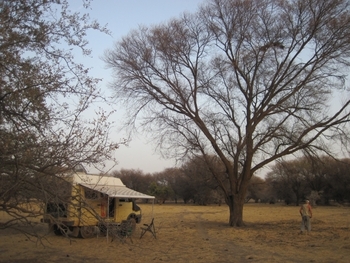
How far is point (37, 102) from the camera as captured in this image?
802 centimetres

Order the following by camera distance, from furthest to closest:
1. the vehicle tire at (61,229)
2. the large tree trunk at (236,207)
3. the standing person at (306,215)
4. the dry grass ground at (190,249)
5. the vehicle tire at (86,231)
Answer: the large tree trunk at (236,207) → the standing person at (306,215) → the vehicle tire at (86,231) → the dry grass ground at (190,249) → the vehicle tire at (61,229)

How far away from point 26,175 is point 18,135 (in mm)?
794

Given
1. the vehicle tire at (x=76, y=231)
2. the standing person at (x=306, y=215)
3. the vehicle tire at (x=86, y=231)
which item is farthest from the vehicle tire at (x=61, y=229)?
the standing person at (x=306, y=215)

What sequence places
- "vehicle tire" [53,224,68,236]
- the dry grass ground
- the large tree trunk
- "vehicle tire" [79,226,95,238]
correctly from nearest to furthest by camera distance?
"vehicle tire" [53,224,68,236], the dry grass ground, "vehicle tire" [79,226,95,238], the large tree trunk

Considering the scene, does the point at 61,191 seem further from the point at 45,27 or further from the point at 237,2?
the point at 237,2

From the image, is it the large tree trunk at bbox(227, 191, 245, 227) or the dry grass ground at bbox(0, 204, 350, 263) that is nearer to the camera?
the dry grass ground at bbox(0, 204, 350, 263)

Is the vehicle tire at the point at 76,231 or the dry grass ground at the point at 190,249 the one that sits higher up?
Result: the vehicle tire at the point at 76,231

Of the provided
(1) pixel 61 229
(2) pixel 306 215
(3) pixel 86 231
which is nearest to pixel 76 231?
(3) pixel 86 231

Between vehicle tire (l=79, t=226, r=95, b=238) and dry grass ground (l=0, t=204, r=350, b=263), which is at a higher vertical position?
vehicle tire (l=79, t=226, r=95, b=238)

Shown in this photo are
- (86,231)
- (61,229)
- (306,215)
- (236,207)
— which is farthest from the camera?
(236,207)

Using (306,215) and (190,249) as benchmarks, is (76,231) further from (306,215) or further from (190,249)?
(306,215)

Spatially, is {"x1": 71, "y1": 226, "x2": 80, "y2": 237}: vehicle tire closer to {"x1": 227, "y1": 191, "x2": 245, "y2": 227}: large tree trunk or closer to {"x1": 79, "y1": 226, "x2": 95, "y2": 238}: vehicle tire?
{"x1": 79, "y1": 226, "x2": 95, "y2": 238}: vehicle tire

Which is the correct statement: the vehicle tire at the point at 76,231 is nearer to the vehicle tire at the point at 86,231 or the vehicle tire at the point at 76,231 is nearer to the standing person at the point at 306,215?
the vehicle tire at the point at 86,231

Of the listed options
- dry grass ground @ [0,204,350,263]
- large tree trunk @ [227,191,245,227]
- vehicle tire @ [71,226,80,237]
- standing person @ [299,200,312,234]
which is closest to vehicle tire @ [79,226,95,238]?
vehicle tire @ [71,226,80,237]
